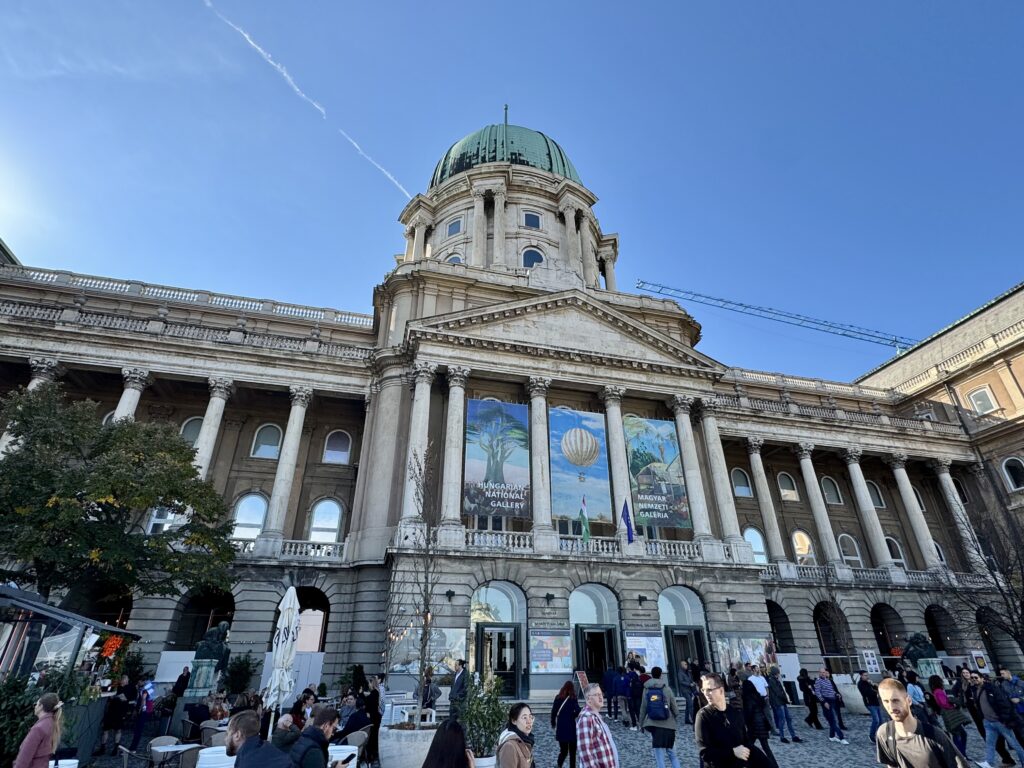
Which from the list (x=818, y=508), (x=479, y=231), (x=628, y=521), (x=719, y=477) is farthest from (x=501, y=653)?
(x=479, y=231)

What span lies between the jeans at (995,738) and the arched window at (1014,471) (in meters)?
30.0

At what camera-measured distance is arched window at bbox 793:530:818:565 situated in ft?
102

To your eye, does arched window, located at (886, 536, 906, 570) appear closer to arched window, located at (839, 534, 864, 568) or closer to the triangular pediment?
arched window, located at (839, 534, 864, 568)

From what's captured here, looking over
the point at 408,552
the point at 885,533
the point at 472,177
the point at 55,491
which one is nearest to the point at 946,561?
the point at 885,533

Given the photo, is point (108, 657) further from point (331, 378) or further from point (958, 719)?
point (958, 719)

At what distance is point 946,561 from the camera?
33.6 metres

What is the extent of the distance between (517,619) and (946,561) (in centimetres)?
2884

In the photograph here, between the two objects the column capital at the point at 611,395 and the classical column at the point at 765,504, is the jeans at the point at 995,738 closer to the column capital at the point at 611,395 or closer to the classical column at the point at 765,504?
the column capital at the point at 611,395

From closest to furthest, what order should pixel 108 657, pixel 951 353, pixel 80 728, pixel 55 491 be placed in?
1. pixel 80 728
2. pixel 55 491
3. pixel 108 657
4. pixel 951 353

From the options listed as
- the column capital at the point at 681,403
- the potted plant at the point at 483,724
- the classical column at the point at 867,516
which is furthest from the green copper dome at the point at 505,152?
the potted plant at the point at 483,724

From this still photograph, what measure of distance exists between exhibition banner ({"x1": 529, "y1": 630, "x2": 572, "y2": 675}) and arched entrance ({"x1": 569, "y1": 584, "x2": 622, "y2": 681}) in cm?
91

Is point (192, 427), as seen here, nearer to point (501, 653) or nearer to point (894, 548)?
point (501, 653)

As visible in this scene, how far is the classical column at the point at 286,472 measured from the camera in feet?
74.1

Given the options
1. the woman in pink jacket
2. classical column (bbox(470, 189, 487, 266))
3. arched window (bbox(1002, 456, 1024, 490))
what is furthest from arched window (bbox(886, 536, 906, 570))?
the woman in pink jacket
